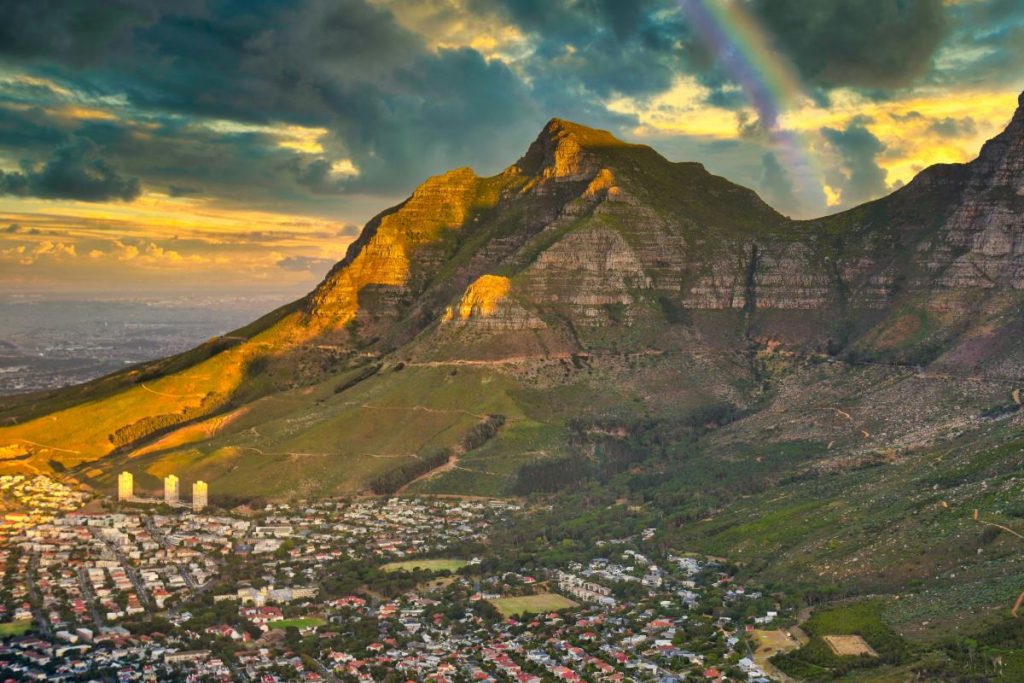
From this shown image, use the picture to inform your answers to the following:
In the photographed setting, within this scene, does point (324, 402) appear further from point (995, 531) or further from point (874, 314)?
point (995, 531)

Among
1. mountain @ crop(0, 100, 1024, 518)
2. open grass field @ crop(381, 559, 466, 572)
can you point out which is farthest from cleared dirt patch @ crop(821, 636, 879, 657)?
mountain @ crop(0, 100, 1024, 518)

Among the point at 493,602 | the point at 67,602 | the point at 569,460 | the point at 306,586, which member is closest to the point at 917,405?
the point at 569,460

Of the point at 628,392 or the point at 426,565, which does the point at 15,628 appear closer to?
the point at 426,565

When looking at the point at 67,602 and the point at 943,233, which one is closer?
the point at 67,602

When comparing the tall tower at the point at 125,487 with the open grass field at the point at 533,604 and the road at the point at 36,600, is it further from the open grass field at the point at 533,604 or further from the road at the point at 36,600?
the open grass field at the point at 533,604

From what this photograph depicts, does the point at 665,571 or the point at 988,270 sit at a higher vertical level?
the point at 988,270

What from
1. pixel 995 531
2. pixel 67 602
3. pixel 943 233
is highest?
pixel 943 233

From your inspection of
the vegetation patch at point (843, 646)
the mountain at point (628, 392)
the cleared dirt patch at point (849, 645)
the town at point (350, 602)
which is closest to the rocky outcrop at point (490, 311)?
the mountain at point (628, 392)
